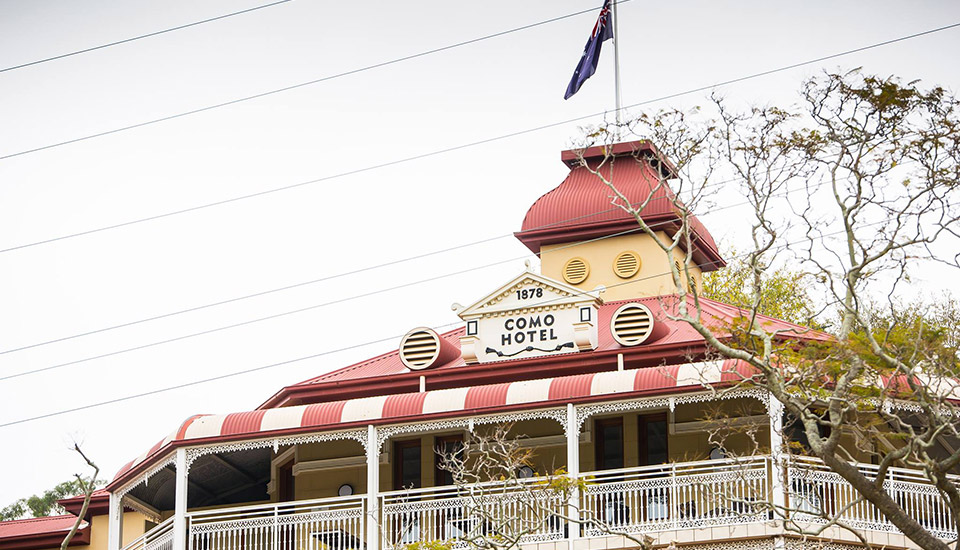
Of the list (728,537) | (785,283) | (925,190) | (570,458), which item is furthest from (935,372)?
(785,283)

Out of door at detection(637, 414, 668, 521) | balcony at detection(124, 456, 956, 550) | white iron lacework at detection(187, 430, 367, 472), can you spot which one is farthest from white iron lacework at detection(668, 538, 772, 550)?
white iron lacework at detection(187, 430, 367, 472)

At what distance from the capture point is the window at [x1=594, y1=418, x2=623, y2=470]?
3222cm

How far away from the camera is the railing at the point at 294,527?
31.0 metres

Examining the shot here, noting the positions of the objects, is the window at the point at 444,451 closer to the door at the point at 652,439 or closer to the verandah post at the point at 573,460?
the door at the point at 652,439

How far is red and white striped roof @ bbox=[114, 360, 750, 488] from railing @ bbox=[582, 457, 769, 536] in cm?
151

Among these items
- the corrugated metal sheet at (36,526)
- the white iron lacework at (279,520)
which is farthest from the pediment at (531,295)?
the corrugated metal sheet at (36,526)

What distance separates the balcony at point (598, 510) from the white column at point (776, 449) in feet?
0.25

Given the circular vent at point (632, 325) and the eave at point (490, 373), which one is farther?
the circular vent at point (632, 325)

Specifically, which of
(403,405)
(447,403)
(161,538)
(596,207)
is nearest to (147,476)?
(161,538)

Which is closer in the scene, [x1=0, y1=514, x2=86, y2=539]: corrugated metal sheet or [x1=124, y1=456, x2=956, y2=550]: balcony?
[x1=124, y1=456, x2=956, y2=550]: balcony

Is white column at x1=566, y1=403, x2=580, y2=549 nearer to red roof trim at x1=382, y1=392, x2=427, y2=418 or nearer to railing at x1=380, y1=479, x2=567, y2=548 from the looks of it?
railing at x1=380, y1=479, x2=567, y2=548

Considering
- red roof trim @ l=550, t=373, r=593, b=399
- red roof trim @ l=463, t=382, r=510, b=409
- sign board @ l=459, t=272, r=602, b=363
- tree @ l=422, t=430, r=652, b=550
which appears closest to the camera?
tree @ l=422, t=430, r=652, b=550

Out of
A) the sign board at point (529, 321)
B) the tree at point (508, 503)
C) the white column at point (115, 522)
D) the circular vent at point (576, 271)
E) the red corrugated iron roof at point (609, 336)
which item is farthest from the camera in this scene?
the circular vent at point (576, 271)

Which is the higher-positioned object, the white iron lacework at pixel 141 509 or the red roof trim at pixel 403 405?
the red roof trim at pixel 403 405
